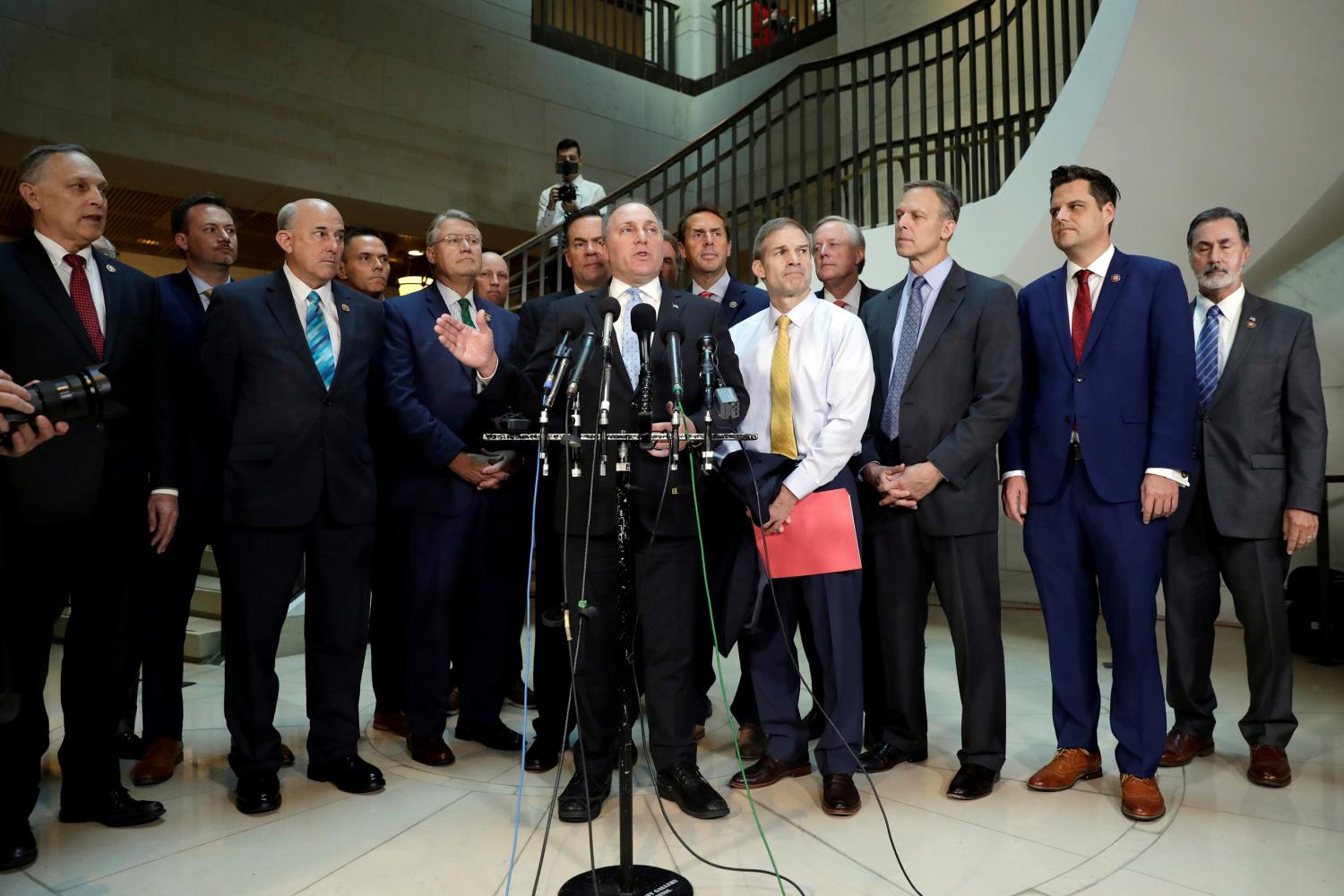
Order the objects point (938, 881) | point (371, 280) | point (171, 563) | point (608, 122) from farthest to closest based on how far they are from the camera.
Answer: point (608, 122) < point (371, 280) < point (171, 563) < point (938, 881)

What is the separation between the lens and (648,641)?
268 cm

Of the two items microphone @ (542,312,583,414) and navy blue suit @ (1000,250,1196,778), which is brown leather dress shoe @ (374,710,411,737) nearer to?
microphone @ (542,312,583,414)

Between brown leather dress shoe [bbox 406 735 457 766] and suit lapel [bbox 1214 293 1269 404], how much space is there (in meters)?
2.68

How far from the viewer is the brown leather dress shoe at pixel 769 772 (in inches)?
114

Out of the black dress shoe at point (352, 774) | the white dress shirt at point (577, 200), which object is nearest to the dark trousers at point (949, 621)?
the black dress shoe at point (352, 774)

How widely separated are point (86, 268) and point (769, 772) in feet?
7.78

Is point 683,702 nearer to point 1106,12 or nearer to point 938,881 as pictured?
point 938,881

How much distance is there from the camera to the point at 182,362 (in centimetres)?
333

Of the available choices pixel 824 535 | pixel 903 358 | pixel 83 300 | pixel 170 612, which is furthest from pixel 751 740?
pixel 83 300

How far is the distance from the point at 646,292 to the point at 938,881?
1.62m

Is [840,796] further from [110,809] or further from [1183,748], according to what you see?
[110,809]

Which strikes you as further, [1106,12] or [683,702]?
[1106,12]

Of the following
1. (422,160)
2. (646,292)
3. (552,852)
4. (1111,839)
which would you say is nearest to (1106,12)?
(646,292)

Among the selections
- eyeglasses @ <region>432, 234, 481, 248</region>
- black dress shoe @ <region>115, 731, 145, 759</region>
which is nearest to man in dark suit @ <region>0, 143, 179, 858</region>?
black dress shoe @ <region>115, 731, 145, 759</region>
